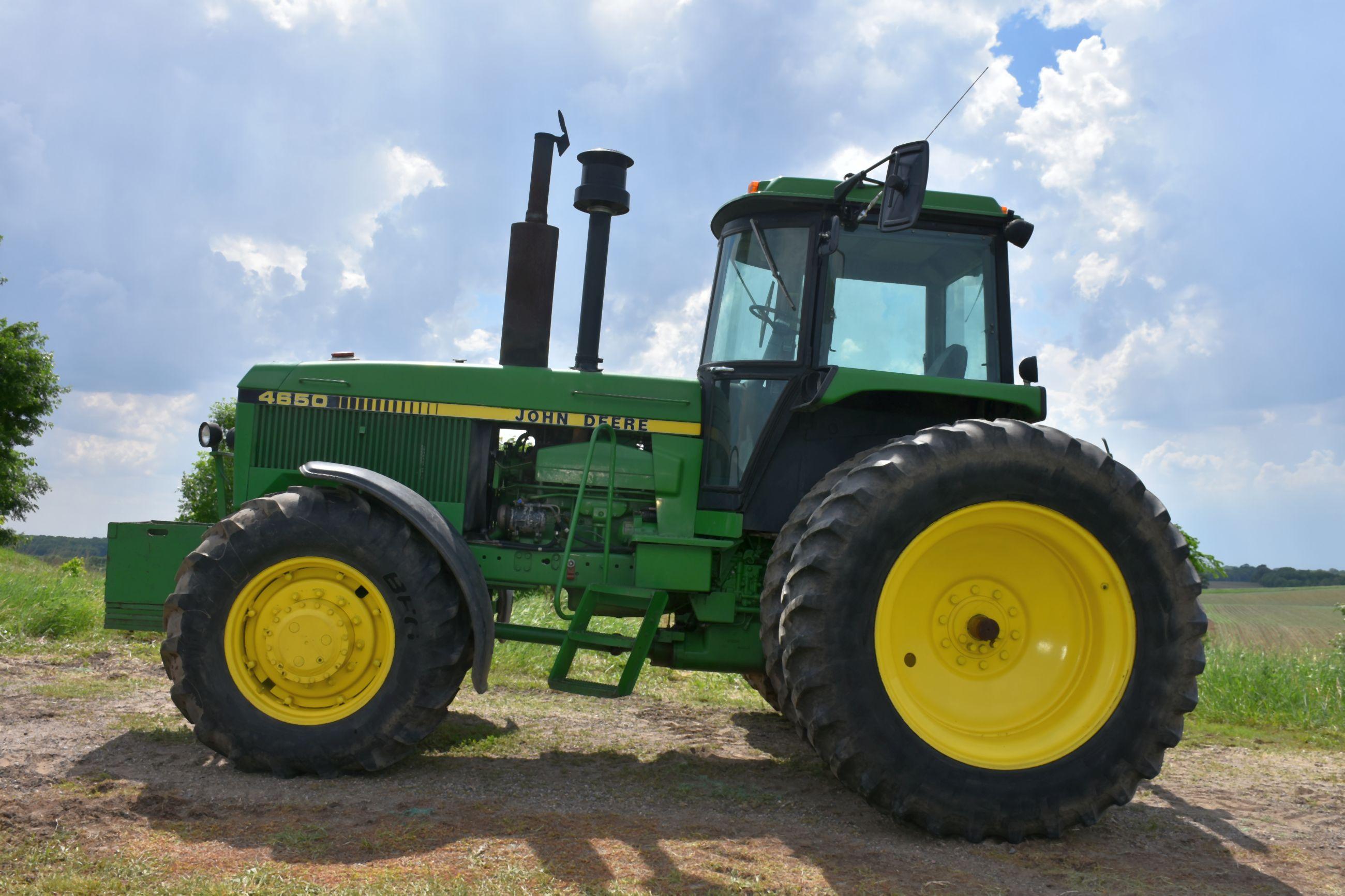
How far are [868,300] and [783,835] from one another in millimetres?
2536

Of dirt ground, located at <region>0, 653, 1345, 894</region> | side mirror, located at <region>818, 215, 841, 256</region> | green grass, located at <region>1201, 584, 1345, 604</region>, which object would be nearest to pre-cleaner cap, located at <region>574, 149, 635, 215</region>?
side mirror, located at <region>818, 215, 841, 256</region>

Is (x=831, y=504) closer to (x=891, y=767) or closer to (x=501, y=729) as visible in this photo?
(x=891, y=767)

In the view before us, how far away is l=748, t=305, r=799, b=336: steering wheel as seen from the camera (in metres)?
4.79

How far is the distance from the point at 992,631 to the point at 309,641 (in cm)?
298

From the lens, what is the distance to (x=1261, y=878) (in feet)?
11.5

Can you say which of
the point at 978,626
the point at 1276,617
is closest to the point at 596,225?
the point at 978,626

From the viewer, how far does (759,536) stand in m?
4.91

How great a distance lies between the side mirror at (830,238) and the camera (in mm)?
4367

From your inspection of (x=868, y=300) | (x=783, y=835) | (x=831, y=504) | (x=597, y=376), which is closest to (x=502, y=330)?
(x=597, y=376)

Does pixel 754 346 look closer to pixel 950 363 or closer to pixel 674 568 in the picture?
pixel 950 363

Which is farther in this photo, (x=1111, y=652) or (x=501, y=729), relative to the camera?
(x=501, y=729)

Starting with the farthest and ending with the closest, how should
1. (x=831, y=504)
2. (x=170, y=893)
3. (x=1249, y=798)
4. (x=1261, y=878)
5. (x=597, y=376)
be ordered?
(x=597, y=376) → (x=1249, y=798) → (x=831, y=504) → (x=1261, y=878) → (x=170, y=893)

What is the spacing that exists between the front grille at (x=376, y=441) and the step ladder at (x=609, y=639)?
3.47ft

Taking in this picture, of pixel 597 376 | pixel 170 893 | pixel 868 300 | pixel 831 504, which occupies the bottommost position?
pixel 170 893
